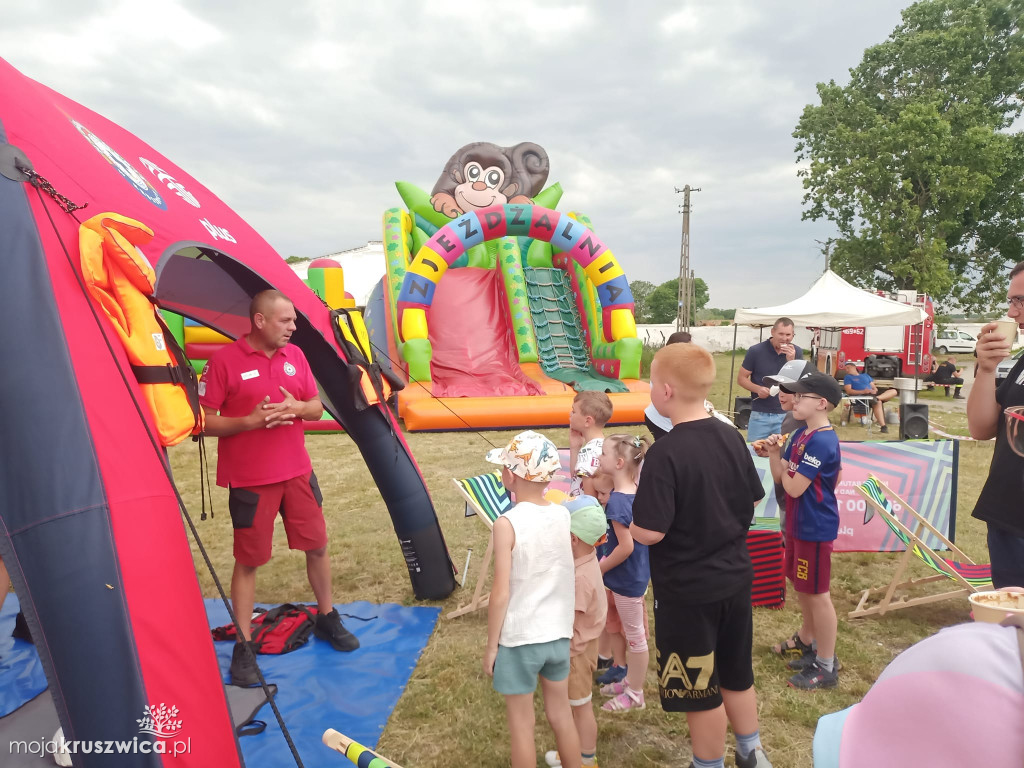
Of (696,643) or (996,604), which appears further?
(696,643)

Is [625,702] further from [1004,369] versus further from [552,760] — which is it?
[1004,369]

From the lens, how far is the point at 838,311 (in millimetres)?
11820

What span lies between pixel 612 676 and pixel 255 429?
2.22 m

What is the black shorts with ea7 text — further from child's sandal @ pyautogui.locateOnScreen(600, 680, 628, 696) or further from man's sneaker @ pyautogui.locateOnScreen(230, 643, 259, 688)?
man's sneaker @ pyautogui.locateOnScreen(230, 643, 259, 688)

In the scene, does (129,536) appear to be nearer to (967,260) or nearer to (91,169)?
(91,169)

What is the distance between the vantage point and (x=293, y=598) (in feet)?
14.0

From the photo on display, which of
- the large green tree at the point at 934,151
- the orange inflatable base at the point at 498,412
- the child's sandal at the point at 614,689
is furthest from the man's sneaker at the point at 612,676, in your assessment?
the large green tree at the point at 934,151

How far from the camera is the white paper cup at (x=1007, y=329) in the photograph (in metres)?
2.35

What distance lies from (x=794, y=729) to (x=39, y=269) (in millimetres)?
3488

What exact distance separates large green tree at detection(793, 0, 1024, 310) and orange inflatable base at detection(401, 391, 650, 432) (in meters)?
17.6

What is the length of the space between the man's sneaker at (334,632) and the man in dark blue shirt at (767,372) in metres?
3.66

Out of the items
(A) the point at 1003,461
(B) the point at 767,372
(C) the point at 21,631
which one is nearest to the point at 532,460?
(A) the point at 1003,461

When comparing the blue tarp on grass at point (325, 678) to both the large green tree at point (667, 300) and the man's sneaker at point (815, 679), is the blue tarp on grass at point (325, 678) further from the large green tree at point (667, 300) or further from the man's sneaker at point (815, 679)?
the large green tree at point (667, 300)

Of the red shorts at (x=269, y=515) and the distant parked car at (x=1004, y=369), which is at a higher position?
the distant parked car at (x=1004, y=369)
